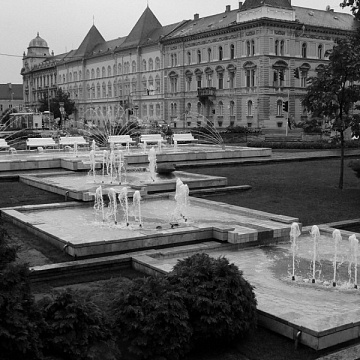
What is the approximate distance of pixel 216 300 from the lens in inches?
239

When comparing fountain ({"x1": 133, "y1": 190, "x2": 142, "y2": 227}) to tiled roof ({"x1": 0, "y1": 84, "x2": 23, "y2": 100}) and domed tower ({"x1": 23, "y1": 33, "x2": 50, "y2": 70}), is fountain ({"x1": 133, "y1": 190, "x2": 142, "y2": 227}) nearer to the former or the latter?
domed tower ({"x1": 23, "y1": 33, "x2": 50, "y2": 70})

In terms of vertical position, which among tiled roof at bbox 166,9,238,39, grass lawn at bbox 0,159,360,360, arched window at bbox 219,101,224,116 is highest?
tiled roof at bbox 166,9,238,39

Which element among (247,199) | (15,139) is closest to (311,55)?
(15,139)

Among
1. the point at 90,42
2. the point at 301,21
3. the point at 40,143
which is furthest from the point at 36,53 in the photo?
the point at 40,143

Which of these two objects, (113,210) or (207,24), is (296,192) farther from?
(207,24)

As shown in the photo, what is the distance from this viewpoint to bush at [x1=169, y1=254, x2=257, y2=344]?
5984 mm

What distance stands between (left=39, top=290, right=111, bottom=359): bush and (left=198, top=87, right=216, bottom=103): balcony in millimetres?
57467

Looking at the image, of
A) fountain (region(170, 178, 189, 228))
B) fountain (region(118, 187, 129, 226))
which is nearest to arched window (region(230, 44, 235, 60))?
fountain (region(118, 187, 129, 226))

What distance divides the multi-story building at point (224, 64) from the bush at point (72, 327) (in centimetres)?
4352

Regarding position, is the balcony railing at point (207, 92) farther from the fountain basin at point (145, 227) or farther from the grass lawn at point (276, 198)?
the fountain basin at point (145, 227)

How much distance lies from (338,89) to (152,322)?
12614 millimetres

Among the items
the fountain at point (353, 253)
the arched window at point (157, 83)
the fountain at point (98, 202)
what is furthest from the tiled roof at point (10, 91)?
the fountain at point (353, 253)

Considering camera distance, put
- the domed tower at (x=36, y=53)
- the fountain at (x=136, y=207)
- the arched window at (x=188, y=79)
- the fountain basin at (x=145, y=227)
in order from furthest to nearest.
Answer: the domed tower at (x=36, y=53)
the arched window at (x=188, y=79)
the fountain at (x=136, y=207)
the fountain basin at (x=145, y=227)

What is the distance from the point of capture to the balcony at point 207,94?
61.8m
